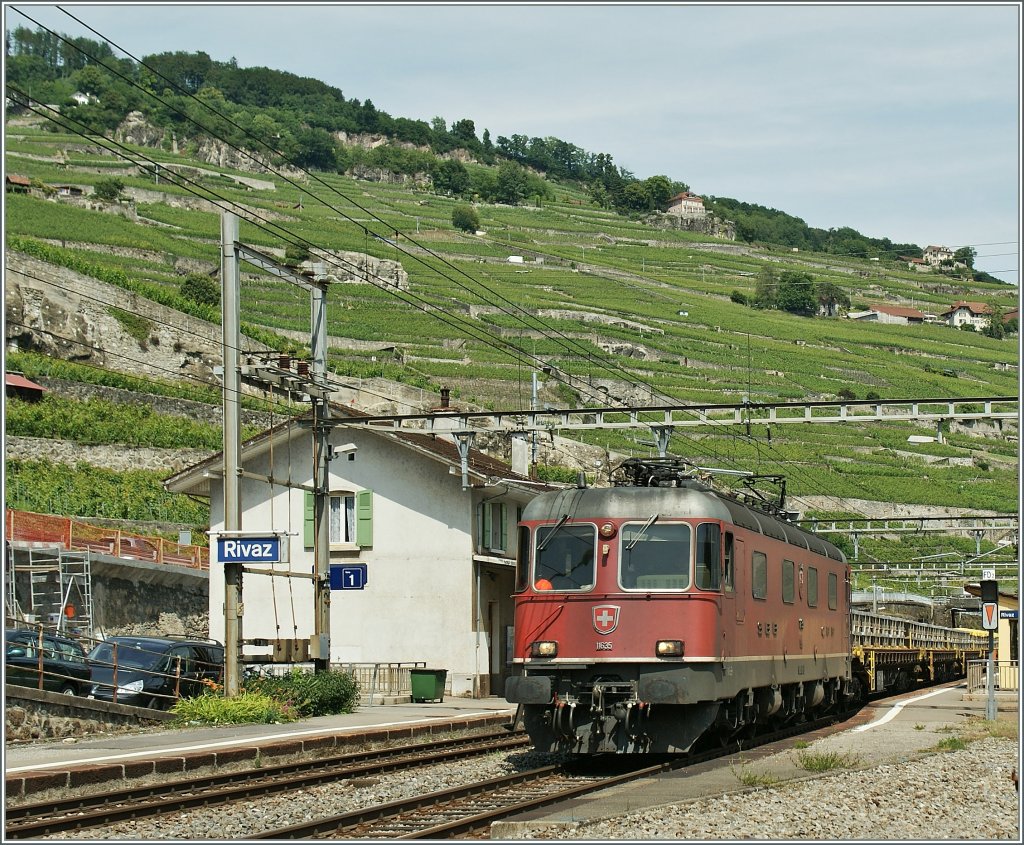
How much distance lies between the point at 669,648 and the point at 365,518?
1801cm

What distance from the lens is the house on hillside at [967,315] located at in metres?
176

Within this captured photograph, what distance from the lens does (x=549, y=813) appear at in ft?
43.4

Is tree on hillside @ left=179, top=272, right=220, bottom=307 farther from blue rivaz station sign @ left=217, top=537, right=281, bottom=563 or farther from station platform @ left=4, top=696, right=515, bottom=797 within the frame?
blue rivaz station sign @ left=217, top=537, right=281, bottom=563

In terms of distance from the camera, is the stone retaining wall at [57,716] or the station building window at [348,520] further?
the station building window at [348,520]

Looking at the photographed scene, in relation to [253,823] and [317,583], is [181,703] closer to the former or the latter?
[317,583]

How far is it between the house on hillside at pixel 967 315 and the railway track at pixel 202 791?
16641 centimetres

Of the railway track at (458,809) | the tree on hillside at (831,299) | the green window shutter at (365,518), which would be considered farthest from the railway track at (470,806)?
the tree on hillside at (831,299)

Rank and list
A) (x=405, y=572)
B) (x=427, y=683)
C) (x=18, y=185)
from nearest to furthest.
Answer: (x=427, y=683) → (x=405, y=572) → (x=18, y=185)

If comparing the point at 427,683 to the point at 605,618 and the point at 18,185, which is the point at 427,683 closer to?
the point at 605,618

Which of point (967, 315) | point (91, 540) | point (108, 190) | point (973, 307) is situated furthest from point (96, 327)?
point (973, 307)

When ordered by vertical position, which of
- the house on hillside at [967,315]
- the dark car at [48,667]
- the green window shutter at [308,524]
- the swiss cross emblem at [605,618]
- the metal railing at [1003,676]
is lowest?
the metal railing at [1003,676]

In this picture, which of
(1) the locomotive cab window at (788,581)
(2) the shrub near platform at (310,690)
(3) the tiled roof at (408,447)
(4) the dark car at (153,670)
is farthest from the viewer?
(3) the tiled roof at (408,447)

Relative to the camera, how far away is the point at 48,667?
75.5 ft

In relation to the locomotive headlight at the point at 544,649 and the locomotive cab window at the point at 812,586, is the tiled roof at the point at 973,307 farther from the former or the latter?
the locomotive headlight at the point at 544,649
